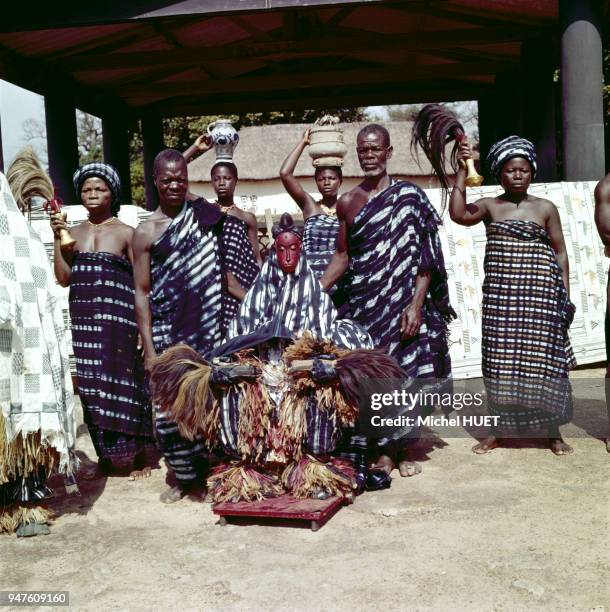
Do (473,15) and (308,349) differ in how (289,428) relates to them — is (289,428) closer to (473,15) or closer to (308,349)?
(308,349)

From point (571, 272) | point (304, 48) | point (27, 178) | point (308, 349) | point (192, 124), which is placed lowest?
point (308, 349)

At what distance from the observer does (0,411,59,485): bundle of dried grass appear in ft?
12.4

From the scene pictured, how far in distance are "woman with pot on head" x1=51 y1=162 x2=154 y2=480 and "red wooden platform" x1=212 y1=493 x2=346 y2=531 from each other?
1185 millimetres

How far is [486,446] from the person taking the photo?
17.1 ft

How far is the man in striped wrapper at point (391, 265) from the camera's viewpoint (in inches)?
185

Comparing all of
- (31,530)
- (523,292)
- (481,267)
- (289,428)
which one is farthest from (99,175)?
(481,267)

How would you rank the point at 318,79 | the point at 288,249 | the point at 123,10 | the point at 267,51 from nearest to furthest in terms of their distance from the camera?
the point at 288,249 < the point at 123,10 < the point at 267,51 < the point at 318,79

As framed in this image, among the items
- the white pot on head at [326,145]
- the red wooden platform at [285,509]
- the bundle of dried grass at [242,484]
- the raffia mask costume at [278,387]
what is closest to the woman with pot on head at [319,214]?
the white pot on head at [326,145]

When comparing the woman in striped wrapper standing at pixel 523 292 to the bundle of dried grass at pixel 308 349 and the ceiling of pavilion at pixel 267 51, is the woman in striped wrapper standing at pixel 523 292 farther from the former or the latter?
the ceiling of pavilion at pixel 267 51

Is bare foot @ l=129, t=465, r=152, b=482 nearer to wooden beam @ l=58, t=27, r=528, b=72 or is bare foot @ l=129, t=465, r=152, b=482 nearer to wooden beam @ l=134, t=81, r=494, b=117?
wooden beam @ l=58, t=27, r=528, b=72

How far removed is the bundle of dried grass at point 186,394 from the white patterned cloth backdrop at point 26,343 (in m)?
0.55

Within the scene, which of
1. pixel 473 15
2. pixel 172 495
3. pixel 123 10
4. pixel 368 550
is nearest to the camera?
pixel 368 550

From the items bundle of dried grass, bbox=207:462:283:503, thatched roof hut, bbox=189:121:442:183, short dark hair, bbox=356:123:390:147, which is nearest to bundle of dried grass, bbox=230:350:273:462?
bundle of dried grass, bbox=207:462:283:503

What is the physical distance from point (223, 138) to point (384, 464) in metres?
2.66
